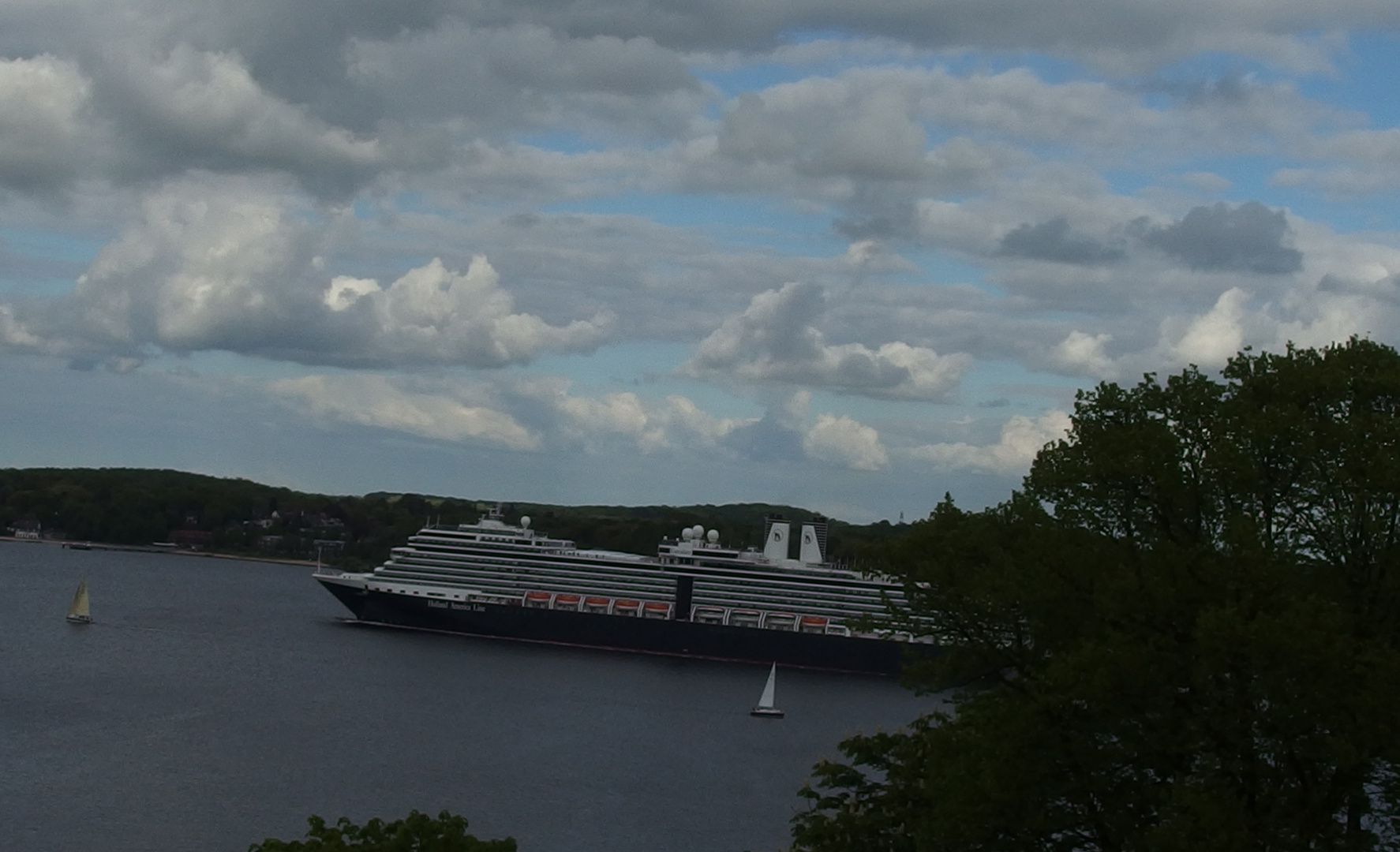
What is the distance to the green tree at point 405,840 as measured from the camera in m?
17.1

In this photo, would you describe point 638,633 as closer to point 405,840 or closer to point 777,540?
point 777,540

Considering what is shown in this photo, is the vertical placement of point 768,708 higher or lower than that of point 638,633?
lower

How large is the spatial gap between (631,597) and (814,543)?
15272mm

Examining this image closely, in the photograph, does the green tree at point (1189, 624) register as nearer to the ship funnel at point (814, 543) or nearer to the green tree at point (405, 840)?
the green tree at point (405, 840)

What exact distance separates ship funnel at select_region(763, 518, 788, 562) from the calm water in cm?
1490

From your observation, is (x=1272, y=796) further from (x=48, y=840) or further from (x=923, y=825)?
(x=48, y=840)

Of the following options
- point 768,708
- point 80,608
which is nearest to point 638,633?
point 768,708

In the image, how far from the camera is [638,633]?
10256 centimetres

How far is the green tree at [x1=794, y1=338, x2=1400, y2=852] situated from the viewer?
15547 mm

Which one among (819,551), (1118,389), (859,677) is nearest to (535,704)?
(859,677)

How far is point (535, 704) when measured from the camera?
71.7 metres

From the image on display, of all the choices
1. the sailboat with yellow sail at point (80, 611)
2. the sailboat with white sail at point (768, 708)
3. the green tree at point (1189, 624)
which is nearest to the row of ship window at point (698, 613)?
the sailboat with white sail at point (768, 708)

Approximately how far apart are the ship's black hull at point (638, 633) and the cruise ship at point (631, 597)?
71 millimetres

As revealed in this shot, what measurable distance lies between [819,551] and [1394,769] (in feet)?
319
